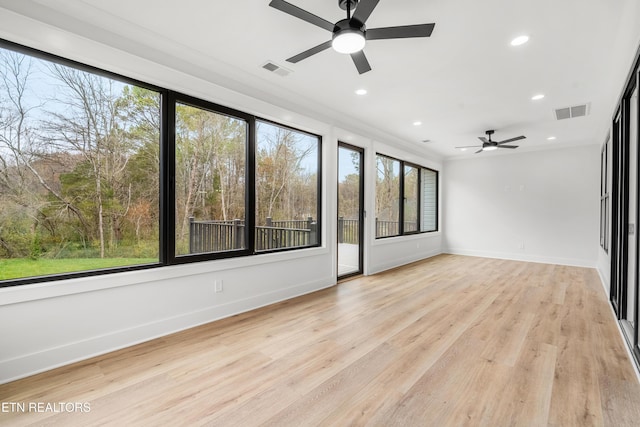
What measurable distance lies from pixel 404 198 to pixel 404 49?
4306 mm

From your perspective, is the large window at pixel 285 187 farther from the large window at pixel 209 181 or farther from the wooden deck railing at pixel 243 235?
the large window at pixel 209 181

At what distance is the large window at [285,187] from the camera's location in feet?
12.8

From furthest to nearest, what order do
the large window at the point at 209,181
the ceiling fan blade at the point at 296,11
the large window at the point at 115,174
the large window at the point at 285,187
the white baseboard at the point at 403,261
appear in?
the white baseboard at the point at 403,261
the large window at the point at 285,187
the large window at the point at 209,181
the large window at the point at 115,174
the ceiling fan blade at the point at 296,11

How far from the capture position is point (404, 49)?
2863mm

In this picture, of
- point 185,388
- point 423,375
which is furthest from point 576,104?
point 185,388

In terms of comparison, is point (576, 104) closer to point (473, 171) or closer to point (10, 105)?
point (473, 171)

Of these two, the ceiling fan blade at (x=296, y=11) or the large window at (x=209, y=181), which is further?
the large window at (x=209, y=181)

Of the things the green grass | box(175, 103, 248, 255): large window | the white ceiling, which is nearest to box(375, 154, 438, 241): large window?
the white ceiling

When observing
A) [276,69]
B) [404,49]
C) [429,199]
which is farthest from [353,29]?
[429,199]

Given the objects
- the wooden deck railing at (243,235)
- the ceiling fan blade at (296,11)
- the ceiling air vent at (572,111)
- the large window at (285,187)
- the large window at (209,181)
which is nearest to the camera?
the ceiling fan blade at (296,11)

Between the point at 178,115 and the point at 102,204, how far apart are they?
1.08 metres

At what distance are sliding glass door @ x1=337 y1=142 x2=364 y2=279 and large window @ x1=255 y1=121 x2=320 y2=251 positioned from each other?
66 centimetres

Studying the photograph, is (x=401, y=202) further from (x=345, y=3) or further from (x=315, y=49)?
(x=345, y=3)

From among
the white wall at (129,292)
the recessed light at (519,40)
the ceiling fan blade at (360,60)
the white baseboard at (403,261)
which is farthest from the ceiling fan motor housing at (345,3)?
the white baseboard at (403,261)
